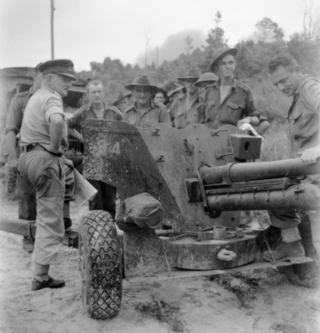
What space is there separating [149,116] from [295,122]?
8.00 ft

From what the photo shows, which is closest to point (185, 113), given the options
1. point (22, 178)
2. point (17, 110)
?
point (17, 110)

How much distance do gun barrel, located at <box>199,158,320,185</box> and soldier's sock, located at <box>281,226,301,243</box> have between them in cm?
76

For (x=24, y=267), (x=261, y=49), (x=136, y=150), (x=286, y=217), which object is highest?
(x=261, y=49)

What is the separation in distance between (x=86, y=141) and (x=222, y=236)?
1493 millimetres

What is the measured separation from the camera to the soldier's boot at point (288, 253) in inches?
163

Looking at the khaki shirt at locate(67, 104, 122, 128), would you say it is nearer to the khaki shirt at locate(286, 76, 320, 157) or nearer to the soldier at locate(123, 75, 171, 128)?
the soldier at locate(123, 75, 171, 128)

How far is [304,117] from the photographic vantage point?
4555 millimetres

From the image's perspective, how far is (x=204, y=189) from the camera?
14.0 ft

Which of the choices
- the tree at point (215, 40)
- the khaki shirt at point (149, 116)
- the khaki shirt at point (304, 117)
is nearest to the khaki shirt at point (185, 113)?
the khaki shirt at point (149, 116)

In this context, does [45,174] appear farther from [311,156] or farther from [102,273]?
[311,156]

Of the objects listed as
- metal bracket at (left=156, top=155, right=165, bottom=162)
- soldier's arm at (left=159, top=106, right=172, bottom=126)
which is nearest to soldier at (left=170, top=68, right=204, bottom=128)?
soldier's arm at (left=159, top=106, right=172, bottom=126)

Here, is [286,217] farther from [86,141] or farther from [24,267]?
[24,267]

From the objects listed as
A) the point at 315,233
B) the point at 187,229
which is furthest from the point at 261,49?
the point at 187,229

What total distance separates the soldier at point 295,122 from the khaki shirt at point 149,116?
2074 millimetres
